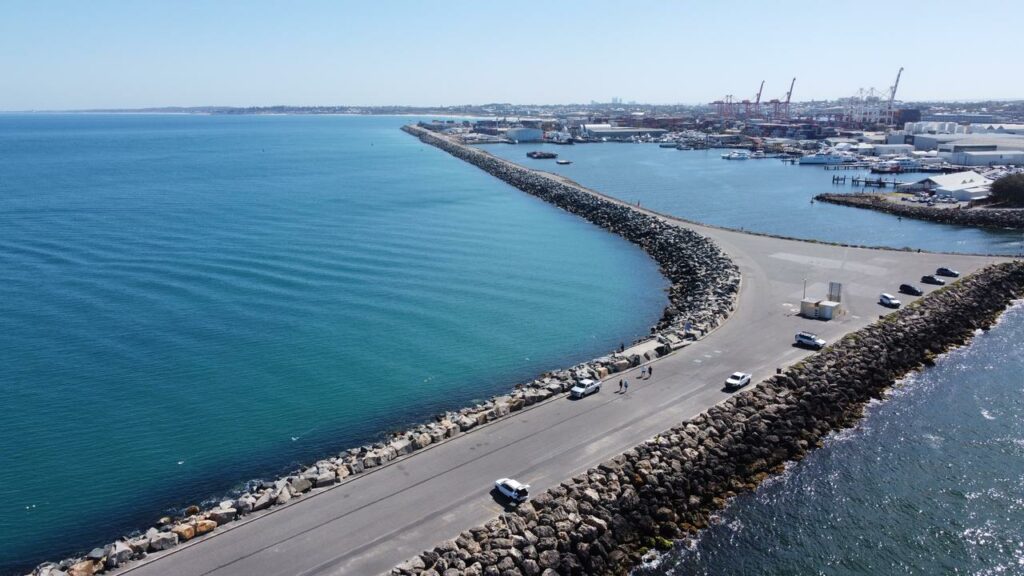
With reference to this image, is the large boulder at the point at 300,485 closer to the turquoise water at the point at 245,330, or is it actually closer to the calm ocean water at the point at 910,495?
the turquoise water at the point at 245,330

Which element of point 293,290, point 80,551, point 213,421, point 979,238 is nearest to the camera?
point 80,551

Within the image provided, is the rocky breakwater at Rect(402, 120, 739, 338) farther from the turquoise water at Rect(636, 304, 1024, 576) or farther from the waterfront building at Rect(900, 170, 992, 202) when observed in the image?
the waterfront building at Rect(900, 170, 992, 202)

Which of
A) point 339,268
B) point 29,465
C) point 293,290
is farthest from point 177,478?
point 339,268

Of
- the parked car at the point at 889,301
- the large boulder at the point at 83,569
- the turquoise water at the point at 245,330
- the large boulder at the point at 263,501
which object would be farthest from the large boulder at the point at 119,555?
the parked car at the point at 889,301

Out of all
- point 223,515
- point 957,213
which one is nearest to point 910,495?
point 223,515

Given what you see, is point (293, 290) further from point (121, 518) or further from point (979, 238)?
point (979, 238)

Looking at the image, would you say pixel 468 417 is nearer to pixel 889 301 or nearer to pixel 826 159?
pixel 889 301

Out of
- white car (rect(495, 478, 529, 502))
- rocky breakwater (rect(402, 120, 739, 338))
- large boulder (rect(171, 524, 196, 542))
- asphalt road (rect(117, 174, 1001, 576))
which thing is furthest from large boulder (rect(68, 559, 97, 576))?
rocky breakwater (rect(402, 120, 739, 338))
